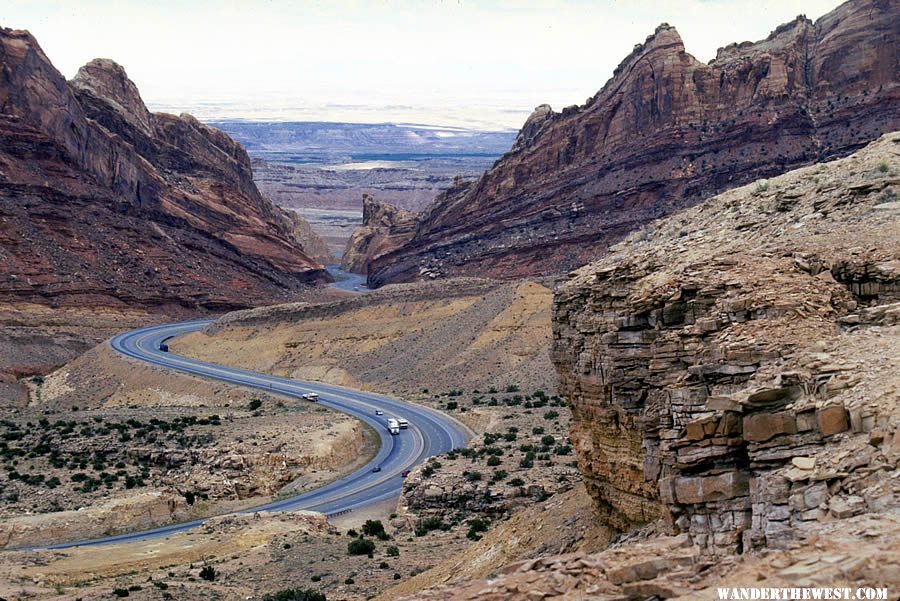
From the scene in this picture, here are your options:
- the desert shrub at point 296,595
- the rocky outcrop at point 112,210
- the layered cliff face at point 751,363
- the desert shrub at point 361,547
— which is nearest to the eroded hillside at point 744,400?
the layered cliff face at point 751,363

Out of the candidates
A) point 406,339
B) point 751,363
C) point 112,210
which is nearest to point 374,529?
point 751,363

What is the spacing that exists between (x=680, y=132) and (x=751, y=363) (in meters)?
94.1

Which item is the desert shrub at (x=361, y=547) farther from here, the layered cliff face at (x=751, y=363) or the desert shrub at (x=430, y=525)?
the layered cliff face at (x=751, y=363)

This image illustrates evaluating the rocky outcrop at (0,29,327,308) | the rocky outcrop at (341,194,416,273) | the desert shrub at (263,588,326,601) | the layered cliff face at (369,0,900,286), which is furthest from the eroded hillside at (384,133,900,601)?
the rocky outcrop at (341,194,416,273)

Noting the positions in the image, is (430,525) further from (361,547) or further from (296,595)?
(296,595)

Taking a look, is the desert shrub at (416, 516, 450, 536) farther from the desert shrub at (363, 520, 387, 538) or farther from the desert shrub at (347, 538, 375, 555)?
the desert shrub at (347, 538, 375, 555)

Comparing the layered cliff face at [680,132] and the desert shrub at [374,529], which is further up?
the layered cliff face at [680,132]

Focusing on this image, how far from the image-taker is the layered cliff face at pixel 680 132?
98188 millimetres

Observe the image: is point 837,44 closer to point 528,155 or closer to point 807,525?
point 528,155

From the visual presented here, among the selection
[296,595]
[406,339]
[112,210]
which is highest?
[112,210]

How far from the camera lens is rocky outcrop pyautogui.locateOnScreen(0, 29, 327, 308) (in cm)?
10162

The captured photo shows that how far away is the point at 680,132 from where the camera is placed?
4090 inches

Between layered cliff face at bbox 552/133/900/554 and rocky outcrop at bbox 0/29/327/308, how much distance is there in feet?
279

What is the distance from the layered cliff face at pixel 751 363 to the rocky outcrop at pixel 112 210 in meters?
85.2
